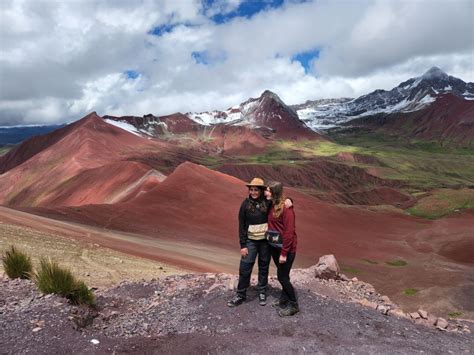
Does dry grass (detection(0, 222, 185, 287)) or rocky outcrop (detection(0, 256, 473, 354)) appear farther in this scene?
dry grass (detection(0, 222, 185, 287))

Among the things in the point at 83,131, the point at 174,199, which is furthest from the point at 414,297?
the point at 83,131

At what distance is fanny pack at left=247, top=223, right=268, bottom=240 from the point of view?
8.75 metres

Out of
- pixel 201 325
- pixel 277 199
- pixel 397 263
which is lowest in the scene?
pixel 397 263

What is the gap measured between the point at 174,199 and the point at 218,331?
111ft

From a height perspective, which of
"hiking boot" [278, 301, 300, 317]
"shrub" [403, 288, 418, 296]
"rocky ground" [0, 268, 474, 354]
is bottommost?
"shrub" [403, 288, 418, 296]

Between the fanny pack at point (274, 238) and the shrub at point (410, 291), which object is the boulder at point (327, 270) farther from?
the shrub at point (410, 291)

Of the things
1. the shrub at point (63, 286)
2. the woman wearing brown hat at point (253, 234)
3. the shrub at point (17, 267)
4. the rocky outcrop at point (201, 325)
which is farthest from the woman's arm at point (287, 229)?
the shrub at point (17, 267)

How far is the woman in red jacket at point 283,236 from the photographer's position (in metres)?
8.43

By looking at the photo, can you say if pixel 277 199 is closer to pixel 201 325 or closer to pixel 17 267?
pixel 201 325

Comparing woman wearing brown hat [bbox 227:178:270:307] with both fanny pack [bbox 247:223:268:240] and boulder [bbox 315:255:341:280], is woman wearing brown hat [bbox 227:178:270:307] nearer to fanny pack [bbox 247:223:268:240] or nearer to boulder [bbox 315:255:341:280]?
fanny pack [bbox 247:223:268:240]

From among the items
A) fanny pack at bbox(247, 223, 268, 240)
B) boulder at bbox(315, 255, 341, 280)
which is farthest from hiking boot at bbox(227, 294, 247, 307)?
boulder at bbox(315, 255, 341, 280)

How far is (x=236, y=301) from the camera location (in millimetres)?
8867

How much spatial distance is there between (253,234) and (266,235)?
0.26 meters

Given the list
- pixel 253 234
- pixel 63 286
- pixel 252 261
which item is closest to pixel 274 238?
pixel 253 234
